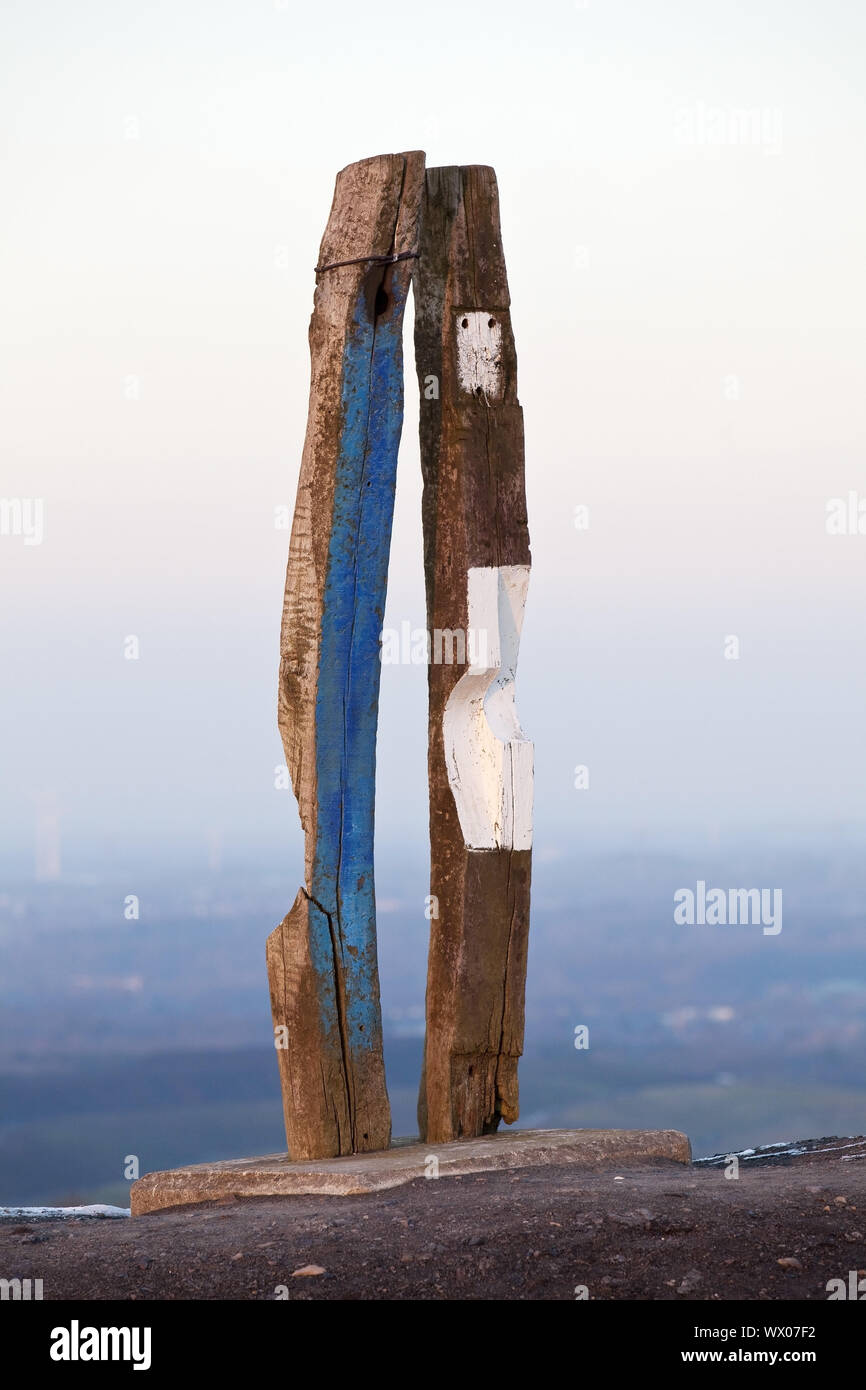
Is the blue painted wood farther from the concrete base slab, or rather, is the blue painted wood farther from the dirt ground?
the dirt ground

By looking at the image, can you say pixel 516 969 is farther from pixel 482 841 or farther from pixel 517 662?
pixel 517 662

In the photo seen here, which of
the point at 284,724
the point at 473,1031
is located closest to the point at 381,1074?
the point at 473,1031

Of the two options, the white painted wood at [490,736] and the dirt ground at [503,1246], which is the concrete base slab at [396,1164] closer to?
the dirt ground at [503,1246]

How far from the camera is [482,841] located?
658cm

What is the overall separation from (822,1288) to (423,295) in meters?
4.34

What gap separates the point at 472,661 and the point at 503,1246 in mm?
2604

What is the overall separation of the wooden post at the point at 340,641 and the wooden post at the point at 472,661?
274 millimetres

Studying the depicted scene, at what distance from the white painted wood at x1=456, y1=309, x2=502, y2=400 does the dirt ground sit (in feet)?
10.6

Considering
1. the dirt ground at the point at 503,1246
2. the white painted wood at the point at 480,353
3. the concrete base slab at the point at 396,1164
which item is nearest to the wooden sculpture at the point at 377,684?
the white painted wood at the point at 480,353

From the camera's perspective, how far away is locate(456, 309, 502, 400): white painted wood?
264 inches

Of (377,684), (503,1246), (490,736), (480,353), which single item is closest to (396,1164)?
(503,1246)

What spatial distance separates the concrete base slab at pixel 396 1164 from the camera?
233 inches
